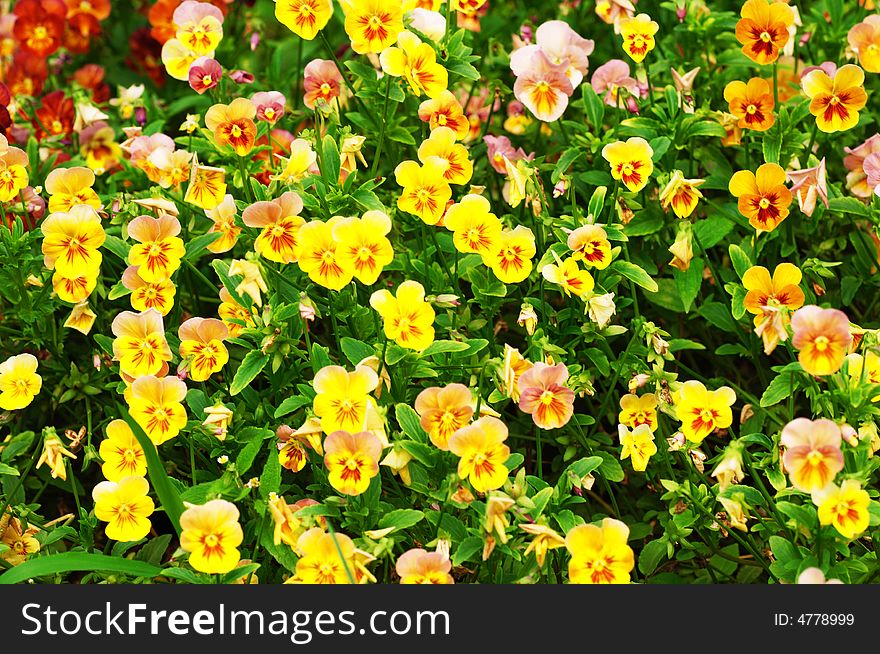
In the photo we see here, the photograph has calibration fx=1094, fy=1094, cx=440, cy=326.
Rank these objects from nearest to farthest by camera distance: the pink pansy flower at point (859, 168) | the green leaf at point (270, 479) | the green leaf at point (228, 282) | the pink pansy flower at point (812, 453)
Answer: the pink pansy flower at point (812, 453), the green leaf at point (270, 479), the green leaf at point (228, 282), the pink pansy flower at point (859, 168)

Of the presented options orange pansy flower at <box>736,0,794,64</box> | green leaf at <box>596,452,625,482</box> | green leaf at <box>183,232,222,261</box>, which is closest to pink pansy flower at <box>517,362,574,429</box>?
green leaf at <box>596,452,625,482</box>

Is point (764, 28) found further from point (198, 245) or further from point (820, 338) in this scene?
point (198, 245)

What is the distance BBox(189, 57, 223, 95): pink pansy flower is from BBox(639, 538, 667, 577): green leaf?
1417mm

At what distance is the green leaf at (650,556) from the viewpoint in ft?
7.55

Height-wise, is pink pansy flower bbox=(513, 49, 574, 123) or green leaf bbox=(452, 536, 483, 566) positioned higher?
pink pansy flower bbox=(513, 49, 574, 123)

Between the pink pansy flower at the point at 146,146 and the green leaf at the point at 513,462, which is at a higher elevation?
the pink pansy flower at the point at 146,146

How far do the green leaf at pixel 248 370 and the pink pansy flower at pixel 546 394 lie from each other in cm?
53

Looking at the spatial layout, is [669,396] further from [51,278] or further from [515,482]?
[51,278]

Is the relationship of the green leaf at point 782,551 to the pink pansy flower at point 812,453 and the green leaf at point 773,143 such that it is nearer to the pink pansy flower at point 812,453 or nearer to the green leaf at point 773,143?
the pink pansy flower at point 812,453

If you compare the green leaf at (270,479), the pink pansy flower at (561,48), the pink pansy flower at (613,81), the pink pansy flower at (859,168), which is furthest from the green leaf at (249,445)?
the pink pansy flower at (859,168)

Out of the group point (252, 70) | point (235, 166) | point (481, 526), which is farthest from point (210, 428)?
point (252, 70)

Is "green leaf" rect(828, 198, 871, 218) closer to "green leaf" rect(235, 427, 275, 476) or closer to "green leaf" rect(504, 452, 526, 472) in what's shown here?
"green leaf" rect(504, 452, 526, 472)

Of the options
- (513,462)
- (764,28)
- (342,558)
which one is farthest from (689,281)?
(342,558)

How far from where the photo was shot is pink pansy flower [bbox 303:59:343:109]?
250 cm
